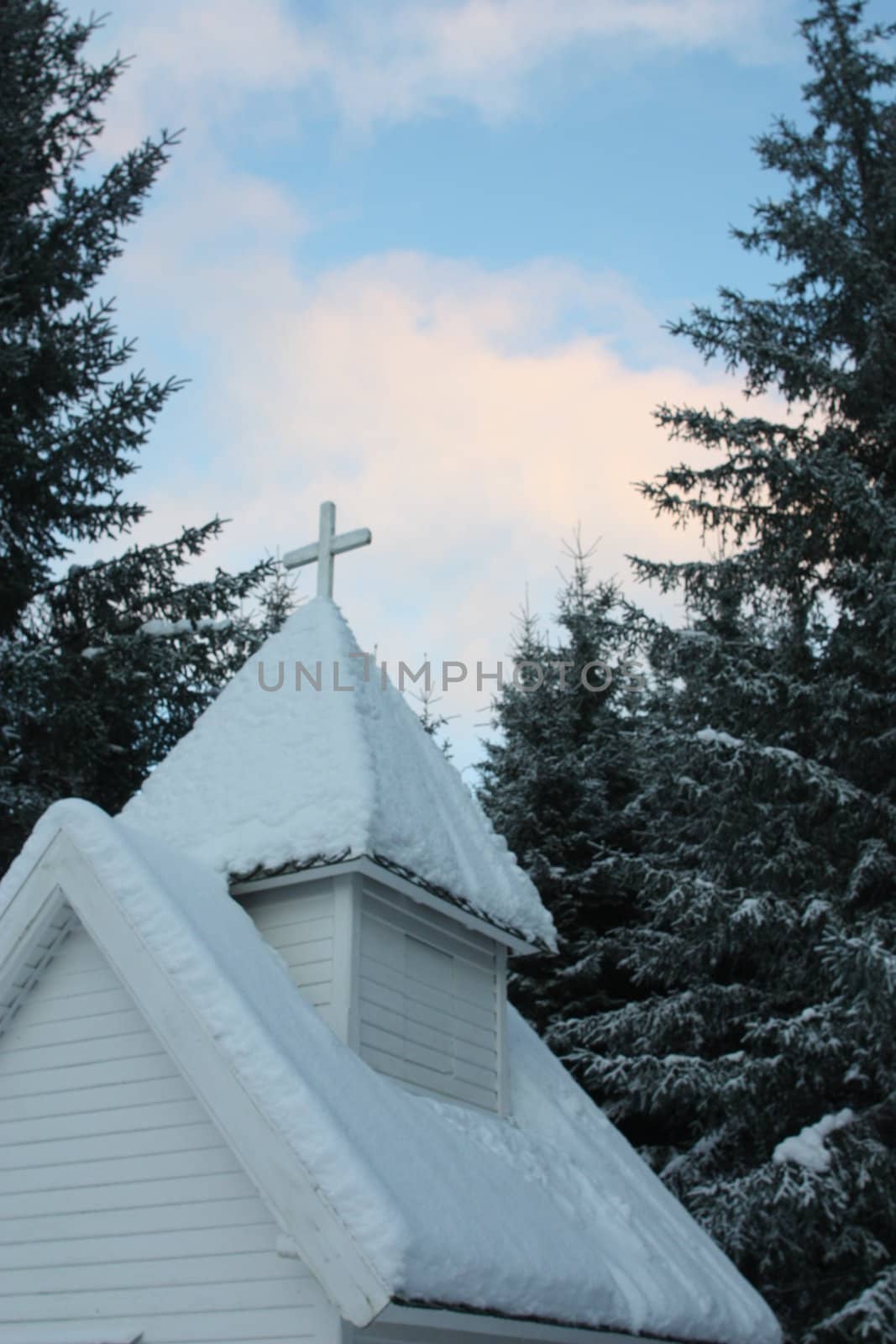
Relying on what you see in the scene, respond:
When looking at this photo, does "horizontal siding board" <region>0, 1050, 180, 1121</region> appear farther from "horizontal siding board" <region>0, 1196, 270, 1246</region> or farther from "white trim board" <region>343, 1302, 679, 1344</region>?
"white trim board" <region>343, 1302, 679, 1344</region>

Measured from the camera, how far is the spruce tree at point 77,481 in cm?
1424

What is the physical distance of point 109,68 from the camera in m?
15.7

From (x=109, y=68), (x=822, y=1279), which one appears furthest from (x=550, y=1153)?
(x=109, y=68)

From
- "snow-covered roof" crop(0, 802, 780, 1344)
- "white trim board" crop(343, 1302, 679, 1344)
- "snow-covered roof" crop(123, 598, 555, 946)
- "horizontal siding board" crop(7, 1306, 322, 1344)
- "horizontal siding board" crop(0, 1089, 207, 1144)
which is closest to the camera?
"white trim board" crop(343, 1302, 679, 1344)

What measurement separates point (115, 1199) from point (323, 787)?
263cm

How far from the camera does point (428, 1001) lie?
8.04m

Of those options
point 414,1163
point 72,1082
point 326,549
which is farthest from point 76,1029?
point 326,549

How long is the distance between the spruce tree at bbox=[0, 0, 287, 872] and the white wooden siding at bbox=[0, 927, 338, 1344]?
7173 mm

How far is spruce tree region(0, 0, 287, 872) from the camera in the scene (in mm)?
14242

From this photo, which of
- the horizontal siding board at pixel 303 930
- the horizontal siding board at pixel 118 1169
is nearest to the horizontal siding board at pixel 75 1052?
the horizontal siding board at pixel 118 1169

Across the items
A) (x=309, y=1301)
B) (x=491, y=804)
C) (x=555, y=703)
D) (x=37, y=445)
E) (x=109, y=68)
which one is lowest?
(x=309, y=1301)

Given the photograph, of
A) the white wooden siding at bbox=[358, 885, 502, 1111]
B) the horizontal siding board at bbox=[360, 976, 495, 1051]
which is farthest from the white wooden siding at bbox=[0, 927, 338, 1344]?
the horizontal siding board at bbox=[360, 976, 495, 1051]

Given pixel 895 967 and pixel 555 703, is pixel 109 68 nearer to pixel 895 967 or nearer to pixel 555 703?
pixel 555 703

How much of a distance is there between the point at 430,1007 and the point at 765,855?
595 centimetres
